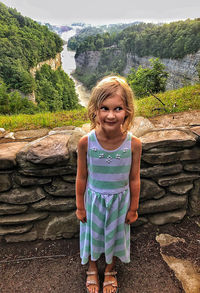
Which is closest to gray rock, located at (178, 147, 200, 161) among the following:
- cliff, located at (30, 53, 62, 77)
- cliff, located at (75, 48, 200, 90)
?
cliff, located at (75, 48, 200, 90)

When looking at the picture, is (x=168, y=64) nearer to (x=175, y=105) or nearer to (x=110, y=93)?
(x=175, y=105)

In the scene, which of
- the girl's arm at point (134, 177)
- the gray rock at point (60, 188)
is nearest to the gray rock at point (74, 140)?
the gray rock at point (60, 188)

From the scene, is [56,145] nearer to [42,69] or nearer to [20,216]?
[20,216]

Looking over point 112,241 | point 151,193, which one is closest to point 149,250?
point 151,193

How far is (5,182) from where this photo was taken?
1.85 m

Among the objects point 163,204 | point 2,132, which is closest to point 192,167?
point 163,204

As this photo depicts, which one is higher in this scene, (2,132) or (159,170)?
(2,132)

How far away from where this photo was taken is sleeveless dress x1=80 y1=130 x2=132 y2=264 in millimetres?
1358

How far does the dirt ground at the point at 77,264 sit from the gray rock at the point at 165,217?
0.20ft

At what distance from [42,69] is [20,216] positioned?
157 feet

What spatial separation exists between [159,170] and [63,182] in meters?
0.92

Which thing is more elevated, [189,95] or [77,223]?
[189,95]

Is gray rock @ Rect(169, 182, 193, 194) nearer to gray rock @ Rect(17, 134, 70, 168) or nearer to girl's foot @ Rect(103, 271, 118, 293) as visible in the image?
girl's foot @ Rect(103, 271, 118, 293)

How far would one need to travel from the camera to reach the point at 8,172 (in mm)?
1828
